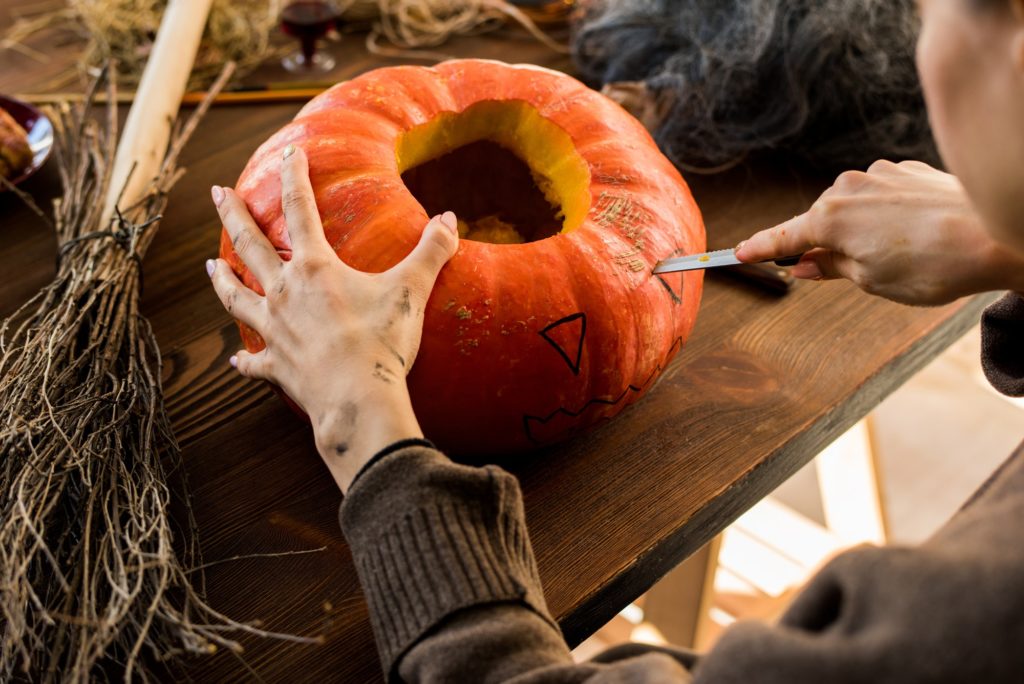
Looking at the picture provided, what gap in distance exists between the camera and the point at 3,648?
2.04ft

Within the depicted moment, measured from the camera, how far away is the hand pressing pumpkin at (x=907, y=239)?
2.29 ft

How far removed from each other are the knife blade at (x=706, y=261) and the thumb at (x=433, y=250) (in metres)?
0.20

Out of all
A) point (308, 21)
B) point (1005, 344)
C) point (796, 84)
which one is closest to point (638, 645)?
point (1005, 344)

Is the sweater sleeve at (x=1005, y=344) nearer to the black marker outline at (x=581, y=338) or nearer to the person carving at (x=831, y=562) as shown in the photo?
the person carving at (x=831, y=562)

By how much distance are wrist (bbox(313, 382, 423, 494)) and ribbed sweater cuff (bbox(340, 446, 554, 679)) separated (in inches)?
0.7

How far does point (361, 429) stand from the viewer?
0.66 m

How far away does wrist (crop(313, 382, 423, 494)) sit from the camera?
2.15 feet

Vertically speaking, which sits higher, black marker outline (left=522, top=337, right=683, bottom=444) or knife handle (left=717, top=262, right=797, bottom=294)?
black marker outline (left=522, top=337, right=683, bottom=444)

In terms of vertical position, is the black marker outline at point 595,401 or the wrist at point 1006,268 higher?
the wrist at point 1006,268

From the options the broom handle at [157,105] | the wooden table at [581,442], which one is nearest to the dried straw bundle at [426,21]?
the broom handle at [157,105]

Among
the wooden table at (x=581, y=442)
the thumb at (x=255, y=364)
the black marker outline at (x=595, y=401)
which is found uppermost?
the thumb at (x=255, y=364)

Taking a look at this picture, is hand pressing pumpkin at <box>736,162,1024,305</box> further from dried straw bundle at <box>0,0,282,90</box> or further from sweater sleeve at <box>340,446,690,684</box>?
dried straw bundle at <box>0,0,282,90</box>

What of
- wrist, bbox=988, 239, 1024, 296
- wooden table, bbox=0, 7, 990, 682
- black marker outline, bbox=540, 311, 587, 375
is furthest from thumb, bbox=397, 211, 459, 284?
wrist, bbox=988, 239, 1024, 296

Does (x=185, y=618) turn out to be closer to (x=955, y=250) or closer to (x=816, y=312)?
(x=955, y=250)
